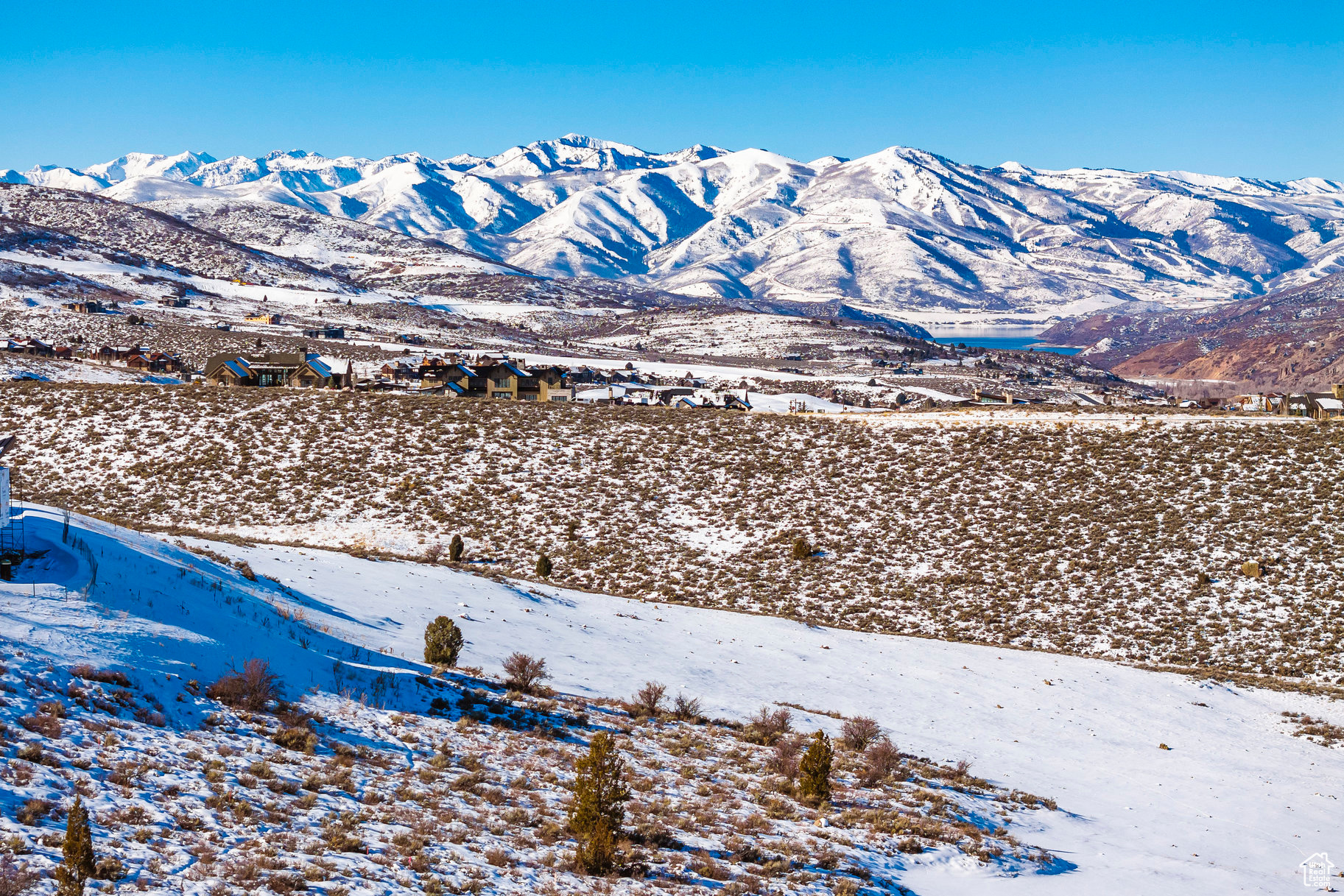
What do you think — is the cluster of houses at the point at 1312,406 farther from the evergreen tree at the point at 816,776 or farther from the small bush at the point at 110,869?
the small bush at the point at 110,869

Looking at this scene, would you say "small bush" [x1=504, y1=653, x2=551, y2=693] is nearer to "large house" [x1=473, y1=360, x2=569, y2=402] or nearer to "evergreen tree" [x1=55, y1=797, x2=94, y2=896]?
"evergreen tree" [x1=55, y1=797, x2=94, y2=896]

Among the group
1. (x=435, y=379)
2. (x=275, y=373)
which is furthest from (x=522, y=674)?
(x=275, y=373)

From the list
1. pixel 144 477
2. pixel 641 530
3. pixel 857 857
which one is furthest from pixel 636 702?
pixel 144 477

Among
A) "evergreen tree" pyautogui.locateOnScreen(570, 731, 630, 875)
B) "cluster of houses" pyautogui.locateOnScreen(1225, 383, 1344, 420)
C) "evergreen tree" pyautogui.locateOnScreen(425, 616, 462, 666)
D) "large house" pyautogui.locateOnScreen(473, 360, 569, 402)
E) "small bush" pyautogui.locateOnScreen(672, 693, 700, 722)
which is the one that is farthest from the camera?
"large house" pyautogui.locateOnScreen(473, 360, 569, 402)

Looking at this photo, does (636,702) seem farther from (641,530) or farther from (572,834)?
(641,530)

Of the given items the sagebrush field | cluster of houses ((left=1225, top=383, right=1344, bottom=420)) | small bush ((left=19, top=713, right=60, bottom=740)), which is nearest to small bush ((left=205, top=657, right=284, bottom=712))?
small bush ((left=19, top=713, right=60, bottom=740))

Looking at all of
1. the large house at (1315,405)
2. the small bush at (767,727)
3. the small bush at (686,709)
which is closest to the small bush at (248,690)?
the small bush at (686,709)
